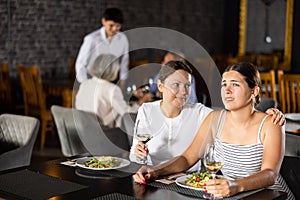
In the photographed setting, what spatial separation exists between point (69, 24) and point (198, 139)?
5.47 m

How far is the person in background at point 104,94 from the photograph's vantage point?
171 inches

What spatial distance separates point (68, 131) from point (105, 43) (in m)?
1.94

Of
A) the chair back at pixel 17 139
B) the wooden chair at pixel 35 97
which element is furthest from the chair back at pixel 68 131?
the wooden chair at pixel 35 97

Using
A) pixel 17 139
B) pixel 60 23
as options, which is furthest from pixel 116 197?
pixel 60 23

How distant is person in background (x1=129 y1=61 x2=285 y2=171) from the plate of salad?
0.49 meters

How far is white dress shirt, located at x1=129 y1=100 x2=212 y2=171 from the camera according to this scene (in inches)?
119

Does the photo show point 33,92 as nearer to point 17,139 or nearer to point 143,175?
point 17,139

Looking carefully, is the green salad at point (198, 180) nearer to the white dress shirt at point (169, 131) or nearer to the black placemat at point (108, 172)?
the black placemat at point (108, 172)

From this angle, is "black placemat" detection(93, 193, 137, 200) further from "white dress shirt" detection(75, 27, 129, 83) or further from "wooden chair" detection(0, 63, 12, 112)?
"wooden chair" detection(0, 63, 12, 112)

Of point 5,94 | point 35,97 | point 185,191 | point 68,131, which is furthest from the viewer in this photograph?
point 5,94

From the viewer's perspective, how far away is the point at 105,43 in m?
5.90

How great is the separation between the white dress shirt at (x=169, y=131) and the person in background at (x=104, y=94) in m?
1.31

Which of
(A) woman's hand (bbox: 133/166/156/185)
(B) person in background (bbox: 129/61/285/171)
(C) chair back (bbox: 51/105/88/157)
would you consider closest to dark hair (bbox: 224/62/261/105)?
(B) person in background (bbox: 129/61/285/171)

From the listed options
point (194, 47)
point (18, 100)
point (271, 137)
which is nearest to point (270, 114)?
point (271, 137)
